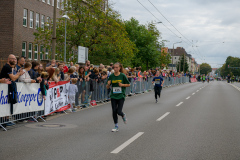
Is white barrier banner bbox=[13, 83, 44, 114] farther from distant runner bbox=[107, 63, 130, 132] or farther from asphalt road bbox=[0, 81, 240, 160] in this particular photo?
distant runner bbox=[107, 63, 130, 132]

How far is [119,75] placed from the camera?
994 cm

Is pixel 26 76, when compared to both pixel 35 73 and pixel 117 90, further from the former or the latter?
pixel 117 90

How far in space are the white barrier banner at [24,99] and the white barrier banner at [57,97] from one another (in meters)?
0.62

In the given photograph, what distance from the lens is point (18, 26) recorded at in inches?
1742

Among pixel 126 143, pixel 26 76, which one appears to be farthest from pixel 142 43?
pixel 126 143

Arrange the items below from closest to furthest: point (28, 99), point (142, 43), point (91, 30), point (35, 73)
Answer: point (28, 99) < point (35, 73) < point (91, 30) < point (142, 43)

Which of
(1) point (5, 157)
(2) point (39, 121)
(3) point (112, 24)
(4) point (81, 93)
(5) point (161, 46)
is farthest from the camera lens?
(5) point (161, 46)

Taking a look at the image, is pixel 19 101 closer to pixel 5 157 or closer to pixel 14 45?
pixel 5 157

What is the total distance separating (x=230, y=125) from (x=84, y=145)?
513 centimetres

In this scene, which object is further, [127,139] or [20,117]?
[20,117]

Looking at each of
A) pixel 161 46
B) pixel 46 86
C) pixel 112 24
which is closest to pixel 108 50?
pixel 112 24

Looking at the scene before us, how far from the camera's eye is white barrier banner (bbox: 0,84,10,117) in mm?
9996

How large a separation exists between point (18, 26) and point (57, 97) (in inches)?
1286

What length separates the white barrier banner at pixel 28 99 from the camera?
1099 cm
